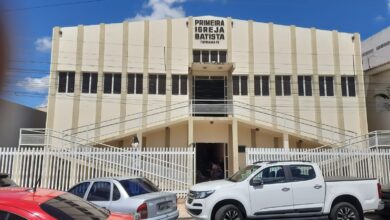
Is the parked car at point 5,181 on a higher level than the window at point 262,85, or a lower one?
lower

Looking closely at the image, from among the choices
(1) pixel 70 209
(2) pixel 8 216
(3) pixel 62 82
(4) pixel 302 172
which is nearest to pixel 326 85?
(4) pixel 302 172

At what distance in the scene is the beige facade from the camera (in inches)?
985

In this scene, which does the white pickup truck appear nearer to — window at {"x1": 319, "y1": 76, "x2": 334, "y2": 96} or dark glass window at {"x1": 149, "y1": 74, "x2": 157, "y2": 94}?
dark glass window at {"x1": 149, "y1": 74, "x2": 157, "y2": 94}

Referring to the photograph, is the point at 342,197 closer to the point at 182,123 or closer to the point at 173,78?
the point at 182,123

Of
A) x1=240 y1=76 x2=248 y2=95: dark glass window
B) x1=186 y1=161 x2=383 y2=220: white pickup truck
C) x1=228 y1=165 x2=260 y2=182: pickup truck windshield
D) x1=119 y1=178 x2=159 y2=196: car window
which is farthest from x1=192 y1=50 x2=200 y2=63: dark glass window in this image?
x1=119 y1=178 x2=159 y2=196: car window

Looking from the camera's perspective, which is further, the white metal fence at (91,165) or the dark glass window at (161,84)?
the dark glass window at (161,84)

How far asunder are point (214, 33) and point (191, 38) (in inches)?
66.0

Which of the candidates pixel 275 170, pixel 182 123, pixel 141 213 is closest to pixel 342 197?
pixel 275 170

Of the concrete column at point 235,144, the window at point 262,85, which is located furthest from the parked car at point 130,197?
the window at point 262,85

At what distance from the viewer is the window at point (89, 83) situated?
2564cm

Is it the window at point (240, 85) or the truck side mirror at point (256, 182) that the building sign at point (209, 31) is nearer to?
the window at point (240, 85)

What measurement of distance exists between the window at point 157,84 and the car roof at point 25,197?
72.4ft

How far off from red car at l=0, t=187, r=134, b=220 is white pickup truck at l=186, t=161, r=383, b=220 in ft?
19.0

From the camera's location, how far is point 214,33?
88.0 ft
